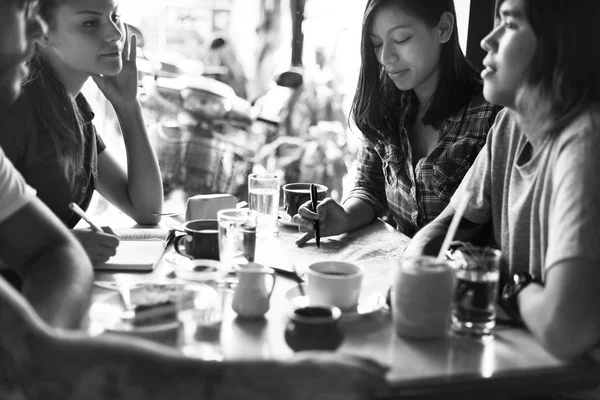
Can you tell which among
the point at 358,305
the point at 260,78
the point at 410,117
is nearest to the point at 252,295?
the point at 358,305

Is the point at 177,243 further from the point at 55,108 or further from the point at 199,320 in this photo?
the point at 55,108

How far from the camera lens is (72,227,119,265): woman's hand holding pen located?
4.82ft

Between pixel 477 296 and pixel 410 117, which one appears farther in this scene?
pixel 410 117

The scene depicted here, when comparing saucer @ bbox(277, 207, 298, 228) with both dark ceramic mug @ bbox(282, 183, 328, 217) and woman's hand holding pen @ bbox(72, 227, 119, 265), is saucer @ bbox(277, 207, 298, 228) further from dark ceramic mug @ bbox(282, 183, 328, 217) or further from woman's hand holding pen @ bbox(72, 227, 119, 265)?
woman's hand holding pen @ bbox(72, 227, 119, 265)

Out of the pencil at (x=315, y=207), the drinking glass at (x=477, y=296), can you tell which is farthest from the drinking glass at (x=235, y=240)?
the drinking glass at (x=477, y=296)

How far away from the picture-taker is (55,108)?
5.86 ft

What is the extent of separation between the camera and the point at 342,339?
43.5 inches

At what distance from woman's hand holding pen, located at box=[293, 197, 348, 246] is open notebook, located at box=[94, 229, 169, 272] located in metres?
0.38

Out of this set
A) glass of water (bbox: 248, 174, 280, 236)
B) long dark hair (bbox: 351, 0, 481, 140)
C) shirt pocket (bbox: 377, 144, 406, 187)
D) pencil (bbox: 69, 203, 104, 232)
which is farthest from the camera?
shirt pocket (bbox: 377, 144, 406, 187)

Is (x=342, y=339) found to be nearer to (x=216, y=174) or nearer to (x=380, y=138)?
(x=380, y=138)

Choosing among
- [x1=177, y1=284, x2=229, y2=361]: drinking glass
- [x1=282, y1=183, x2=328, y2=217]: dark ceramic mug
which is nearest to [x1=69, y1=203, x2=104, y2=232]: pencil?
[x1=177, y1=284, x2=229, y2=361]: drinking glass

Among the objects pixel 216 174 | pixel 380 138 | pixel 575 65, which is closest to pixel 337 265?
pixel 575 65

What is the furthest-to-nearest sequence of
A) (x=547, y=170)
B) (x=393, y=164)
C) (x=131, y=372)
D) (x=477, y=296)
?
1. (x=393, y=164)
2. (x=547, y=170)
3. (x=477, y=296)
4. (x=131, y=372)

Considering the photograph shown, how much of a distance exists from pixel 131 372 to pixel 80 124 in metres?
1.28
